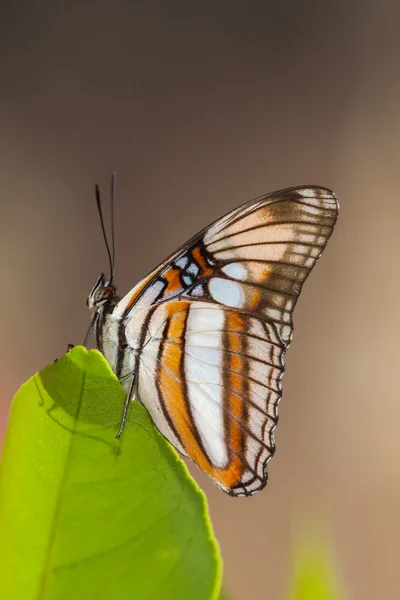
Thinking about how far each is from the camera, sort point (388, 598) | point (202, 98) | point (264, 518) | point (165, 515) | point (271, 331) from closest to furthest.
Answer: point (165, 515) < point (271, 331) < point (388, 598) < point (264, 518) < point (202, 98)

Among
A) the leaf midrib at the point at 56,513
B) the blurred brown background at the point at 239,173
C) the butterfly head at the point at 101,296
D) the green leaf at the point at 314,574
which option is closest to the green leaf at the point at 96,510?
the leaf midrib at the point at 56,513

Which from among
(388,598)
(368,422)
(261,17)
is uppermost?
(261,17)

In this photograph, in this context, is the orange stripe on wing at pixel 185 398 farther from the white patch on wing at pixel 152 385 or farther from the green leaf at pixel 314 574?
the green leaf at pixel 314 574

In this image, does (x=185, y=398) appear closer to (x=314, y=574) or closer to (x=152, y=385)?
(x=152, y=385)

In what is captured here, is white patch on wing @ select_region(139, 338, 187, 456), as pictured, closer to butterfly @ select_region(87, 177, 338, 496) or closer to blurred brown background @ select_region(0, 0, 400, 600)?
butterfly @ select_region(87, 177, 338, 496)

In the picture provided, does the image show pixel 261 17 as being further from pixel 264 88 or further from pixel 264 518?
pixel 264 518

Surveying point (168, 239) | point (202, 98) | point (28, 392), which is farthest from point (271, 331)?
point (202, 98)
